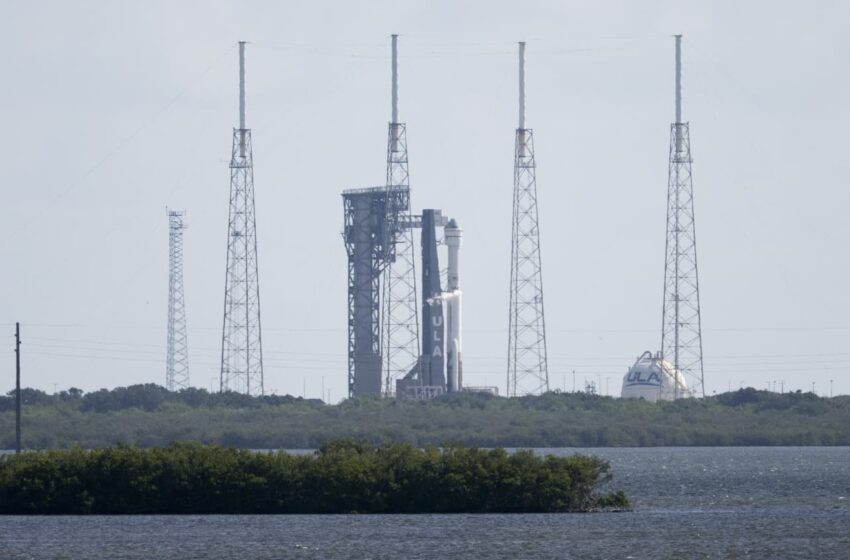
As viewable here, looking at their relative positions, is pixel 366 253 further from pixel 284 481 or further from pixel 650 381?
pixel 284 481

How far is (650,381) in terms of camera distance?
5546 inches

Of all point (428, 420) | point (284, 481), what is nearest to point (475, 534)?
point (284, 481)

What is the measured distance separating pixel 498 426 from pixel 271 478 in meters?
62.6

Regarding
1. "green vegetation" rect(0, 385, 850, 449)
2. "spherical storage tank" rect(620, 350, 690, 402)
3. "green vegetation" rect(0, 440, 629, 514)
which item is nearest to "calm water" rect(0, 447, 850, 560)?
Answer: "green vegetation" rect(0, 440, 629, 514)

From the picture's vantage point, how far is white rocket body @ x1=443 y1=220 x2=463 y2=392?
132 metres

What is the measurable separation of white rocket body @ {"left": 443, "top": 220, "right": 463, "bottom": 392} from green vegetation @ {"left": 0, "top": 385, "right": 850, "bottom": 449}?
9.17 feet

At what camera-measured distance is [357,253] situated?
127 m

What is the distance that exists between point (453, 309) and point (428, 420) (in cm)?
1022

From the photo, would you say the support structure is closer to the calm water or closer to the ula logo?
the ula logo

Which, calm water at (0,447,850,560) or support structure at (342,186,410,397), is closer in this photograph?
calm water at (0,447,850,560)

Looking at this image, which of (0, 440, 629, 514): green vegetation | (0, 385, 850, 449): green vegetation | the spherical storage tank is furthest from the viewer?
the spherical storage tank

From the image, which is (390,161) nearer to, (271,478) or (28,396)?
(28,396)

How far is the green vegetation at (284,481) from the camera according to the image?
205 ft

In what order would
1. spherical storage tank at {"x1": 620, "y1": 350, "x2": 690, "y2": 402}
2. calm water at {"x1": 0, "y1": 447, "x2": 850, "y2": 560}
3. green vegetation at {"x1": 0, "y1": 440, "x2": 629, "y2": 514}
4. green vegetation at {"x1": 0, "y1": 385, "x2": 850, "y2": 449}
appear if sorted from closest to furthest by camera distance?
calm water at {"x1": 0, "y1": 447, "x2": 850, "y2": 560} → green vegetation at {"x1": 0, "y1": 440, "x2": 629, "y2": 514} → green vegetation at {"x1": 0, "y1": 385, "x2": 850, "y2": 449} → spherical storage tank at {"x1": 620, "y1": 350, "x2": 690, "y2": 402}
